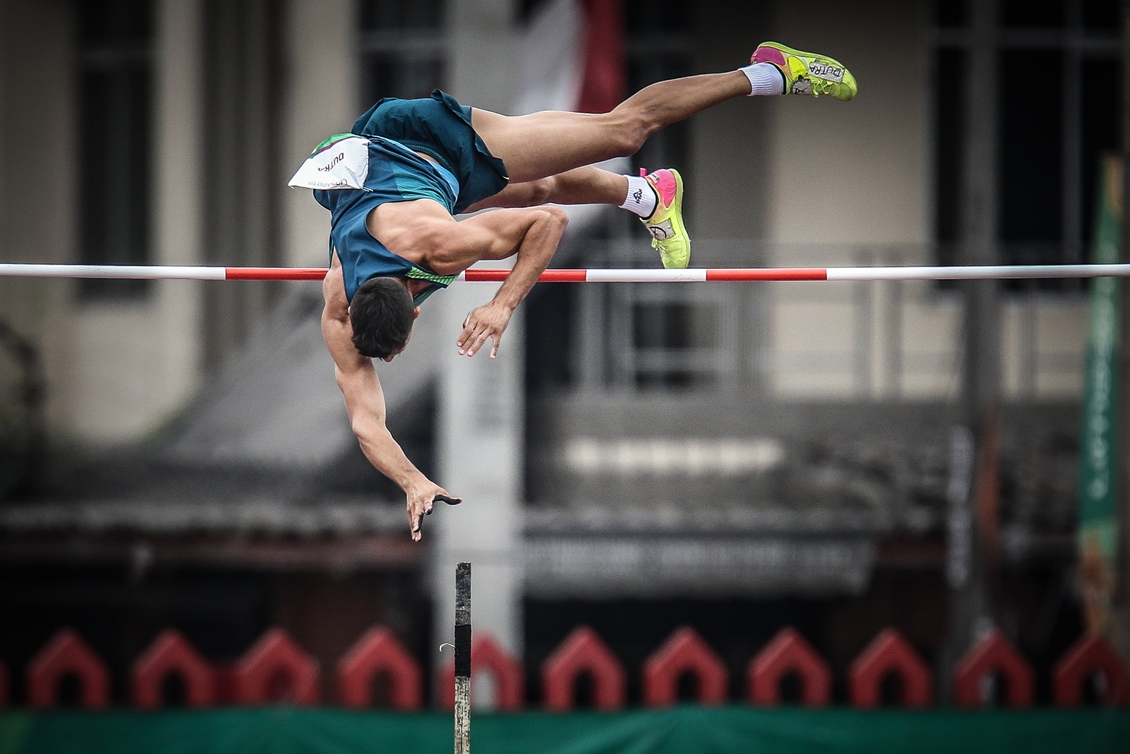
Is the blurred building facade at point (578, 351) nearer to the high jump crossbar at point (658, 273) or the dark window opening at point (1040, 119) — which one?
the dark window opening at point (1040, 119)

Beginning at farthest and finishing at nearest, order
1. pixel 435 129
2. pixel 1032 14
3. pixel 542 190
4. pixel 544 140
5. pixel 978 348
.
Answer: pixel 1032 14 → pixel 978 348 → pixel 542 190 → pixel 544 140 → pixel 435 129

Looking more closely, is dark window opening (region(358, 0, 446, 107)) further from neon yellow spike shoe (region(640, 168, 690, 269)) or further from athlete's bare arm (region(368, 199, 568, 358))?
athlete's bare arm (region(368, 199, 568, 358))

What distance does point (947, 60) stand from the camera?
11.4m

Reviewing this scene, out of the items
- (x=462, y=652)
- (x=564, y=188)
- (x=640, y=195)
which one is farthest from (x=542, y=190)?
(x=462, y=652)

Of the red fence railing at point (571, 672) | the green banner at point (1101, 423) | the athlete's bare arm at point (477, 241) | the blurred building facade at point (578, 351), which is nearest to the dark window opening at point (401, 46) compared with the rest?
the blurred building facade at point (578, 351)

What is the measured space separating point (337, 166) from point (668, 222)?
1.63 metres

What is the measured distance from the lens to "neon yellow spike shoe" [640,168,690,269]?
5.88 meters

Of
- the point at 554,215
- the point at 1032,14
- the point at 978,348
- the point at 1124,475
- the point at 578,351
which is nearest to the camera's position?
the point at 554,215

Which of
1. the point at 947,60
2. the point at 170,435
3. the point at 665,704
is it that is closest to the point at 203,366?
the point at 170,435

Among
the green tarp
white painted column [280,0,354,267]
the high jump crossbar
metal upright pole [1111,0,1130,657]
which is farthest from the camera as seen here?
white painted column [280,0,354,267]

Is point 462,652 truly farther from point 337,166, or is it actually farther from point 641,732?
point 641,732

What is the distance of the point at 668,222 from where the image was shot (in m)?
5.89

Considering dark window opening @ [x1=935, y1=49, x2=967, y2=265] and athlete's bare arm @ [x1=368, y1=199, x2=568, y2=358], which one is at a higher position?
dark window opening @ [x1=935, y1=49, x2=967, y2=265]

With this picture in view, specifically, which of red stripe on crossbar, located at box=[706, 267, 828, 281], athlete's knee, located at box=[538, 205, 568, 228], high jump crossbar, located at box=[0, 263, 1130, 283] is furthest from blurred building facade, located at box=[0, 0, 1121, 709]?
athlete's knee, located at box=[538, 205, 568, 228]
